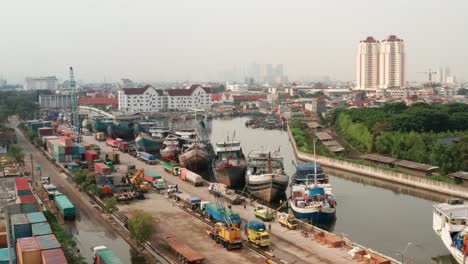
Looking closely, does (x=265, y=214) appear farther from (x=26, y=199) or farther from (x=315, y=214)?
(x=26, y=199)

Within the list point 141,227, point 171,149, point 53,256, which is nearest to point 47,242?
point 53,256

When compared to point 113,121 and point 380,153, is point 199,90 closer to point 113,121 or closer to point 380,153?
point 113,121

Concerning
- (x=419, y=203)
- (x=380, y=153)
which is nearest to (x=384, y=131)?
(x=380, y=153)

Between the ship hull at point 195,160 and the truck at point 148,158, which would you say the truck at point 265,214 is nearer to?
the ship hull at point 195,160

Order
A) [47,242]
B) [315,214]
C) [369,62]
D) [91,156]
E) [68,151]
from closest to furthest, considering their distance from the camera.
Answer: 1. [47,242]
2. [315,214]
3. [91,156]
4. [68,151]
5. [369,62]

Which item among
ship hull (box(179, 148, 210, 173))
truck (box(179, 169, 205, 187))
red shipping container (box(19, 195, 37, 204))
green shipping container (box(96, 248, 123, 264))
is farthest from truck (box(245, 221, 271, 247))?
ship hull (box(179, 148, 210, 173))

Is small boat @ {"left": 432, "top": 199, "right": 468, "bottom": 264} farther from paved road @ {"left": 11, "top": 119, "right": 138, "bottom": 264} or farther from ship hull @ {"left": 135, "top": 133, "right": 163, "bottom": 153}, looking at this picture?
ship hull @ {"left": 135, "top": 133, "right": 163, "bottom": 153}
